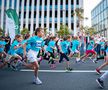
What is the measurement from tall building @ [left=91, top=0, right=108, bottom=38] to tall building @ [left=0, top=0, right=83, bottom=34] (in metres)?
5.82

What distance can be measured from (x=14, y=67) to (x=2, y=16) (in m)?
64.7

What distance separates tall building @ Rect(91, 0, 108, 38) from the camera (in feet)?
221

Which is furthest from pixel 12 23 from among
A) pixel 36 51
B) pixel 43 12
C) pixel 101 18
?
pixel 43 12

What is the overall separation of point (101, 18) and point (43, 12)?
1700 centimetres

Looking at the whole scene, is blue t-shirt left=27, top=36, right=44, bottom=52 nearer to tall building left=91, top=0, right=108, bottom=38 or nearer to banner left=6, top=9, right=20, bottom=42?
banner left=6, top=9, right=20, bottom=42

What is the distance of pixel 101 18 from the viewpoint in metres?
72.4

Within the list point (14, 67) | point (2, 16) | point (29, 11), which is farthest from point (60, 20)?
point (14, 67)

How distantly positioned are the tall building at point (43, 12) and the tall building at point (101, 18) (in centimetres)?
582

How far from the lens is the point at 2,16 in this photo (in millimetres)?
75188

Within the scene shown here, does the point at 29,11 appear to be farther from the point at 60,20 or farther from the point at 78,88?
the point at 78,88

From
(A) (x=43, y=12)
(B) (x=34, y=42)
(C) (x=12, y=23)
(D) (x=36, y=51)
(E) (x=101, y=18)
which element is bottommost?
(D) (x=36, y=51)

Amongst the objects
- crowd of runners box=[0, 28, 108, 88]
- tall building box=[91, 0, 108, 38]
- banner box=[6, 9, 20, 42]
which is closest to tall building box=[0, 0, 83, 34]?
tall building box=[91, 0, 108, 38]

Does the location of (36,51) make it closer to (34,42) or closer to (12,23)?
(34,42)

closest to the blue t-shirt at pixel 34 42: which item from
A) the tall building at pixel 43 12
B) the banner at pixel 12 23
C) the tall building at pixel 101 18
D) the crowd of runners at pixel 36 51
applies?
the crowd of runners at pixel 36 51
